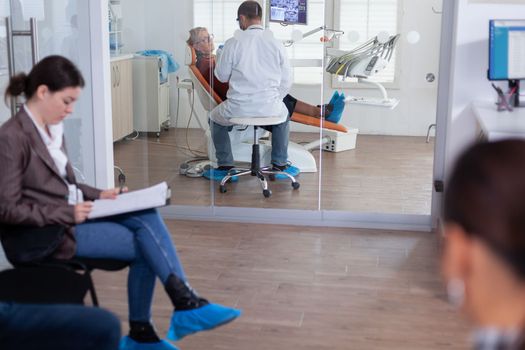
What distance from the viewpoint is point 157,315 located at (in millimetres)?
3445

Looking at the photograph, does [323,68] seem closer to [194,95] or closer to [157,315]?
[194,95]

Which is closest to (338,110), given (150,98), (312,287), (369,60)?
(369,60)

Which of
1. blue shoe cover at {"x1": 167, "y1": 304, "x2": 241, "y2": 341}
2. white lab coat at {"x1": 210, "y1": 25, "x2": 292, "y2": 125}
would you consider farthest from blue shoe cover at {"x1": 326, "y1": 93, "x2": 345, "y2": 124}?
blue shoe cover at {"x1": 167, "y1": 304, "x2": 241, "y2": 341}

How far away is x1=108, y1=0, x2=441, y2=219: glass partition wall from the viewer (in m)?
4.65

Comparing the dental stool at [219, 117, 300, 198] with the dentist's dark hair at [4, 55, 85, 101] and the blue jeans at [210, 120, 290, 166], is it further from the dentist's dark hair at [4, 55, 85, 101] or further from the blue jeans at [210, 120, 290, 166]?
the dentist's dark hair at [4, 55, 85, 101]

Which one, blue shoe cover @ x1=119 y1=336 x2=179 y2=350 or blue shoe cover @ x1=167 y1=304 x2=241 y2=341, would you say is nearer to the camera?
blue shoe cover @ x1=167 y1=304 x2=241 y2=341

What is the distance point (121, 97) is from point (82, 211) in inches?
94.0

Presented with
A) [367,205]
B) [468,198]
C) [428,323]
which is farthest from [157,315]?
[468,198]

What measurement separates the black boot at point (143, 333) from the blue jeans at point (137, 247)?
23 mm

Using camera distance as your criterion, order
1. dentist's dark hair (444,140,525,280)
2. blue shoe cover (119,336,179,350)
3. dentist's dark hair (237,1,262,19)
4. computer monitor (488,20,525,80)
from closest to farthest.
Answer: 1. dentist's dark hair (444,140,525,280)
2. blue shoe cover (119,336,179,350)
3. computer monitor (488,20,525,80)
4. dentist's dark hair (237,1,262,19)

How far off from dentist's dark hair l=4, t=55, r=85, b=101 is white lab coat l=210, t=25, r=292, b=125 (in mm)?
2203

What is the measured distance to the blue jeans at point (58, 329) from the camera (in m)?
1.94

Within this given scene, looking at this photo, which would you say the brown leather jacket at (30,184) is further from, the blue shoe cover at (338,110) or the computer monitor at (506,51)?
→ the computer monitor at (506,51)

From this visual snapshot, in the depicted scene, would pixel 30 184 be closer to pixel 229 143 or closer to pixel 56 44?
pixel 56 44
